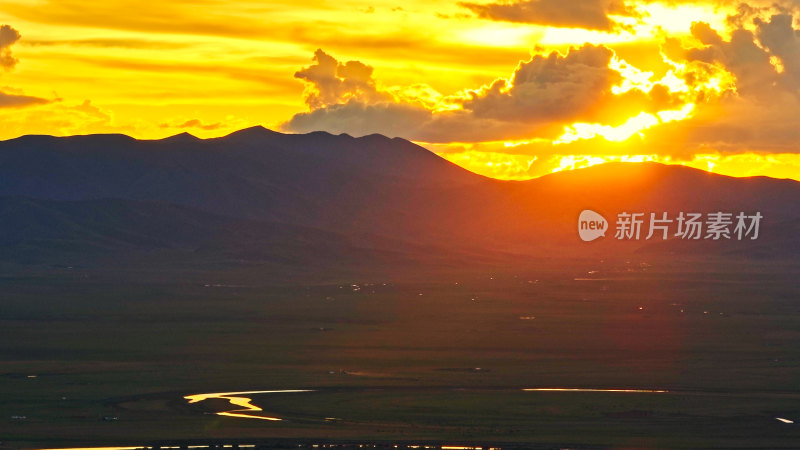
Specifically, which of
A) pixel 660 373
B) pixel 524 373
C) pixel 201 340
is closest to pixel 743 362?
pixel 660 373

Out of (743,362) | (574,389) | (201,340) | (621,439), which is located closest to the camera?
(621,439)

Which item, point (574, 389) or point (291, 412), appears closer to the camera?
point (291, 412)

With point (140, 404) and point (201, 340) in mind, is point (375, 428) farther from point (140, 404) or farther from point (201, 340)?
point (201, 340)

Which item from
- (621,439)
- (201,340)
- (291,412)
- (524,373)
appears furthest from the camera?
(201,340)

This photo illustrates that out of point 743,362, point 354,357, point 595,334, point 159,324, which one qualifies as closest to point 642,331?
point 595,334

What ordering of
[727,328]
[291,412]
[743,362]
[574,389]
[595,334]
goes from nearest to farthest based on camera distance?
[291,412]
[574,389]
[743,362]
[595,334]
[727,328]

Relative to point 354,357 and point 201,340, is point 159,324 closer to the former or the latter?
point 201,340
